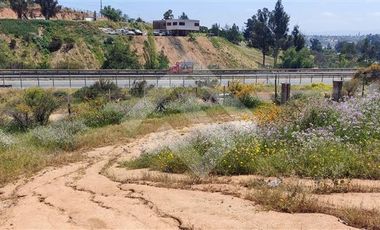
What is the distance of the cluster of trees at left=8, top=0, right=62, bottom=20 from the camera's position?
3615 inches

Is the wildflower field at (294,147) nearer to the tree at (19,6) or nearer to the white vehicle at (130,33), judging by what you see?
the white vehicle at (130,33)

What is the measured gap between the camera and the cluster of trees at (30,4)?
9181 cm

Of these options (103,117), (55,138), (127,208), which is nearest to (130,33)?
(103,117)

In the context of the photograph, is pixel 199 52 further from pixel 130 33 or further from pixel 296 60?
pixel 296 60

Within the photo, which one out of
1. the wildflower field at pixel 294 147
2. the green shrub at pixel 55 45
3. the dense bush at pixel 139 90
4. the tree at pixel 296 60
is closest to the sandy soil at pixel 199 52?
the tree at pixel 296 60

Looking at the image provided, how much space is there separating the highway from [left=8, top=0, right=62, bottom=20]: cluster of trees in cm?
5173

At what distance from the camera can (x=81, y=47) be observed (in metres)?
75.9

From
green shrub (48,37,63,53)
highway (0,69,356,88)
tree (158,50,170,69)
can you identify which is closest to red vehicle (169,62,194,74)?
highway (0,69,356,88)

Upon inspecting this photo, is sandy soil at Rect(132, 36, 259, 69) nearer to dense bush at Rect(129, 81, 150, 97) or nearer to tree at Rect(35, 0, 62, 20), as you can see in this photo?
tree at Rect(35, 0, 62, 20)

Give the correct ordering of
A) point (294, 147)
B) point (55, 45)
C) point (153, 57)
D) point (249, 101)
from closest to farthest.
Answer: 1. point (294, 147)
2. point (249, 101)
3. point (153, 57)
4. point (55, 45)

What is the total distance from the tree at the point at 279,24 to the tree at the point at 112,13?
3746 centimetres

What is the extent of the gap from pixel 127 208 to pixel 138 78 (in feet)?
110

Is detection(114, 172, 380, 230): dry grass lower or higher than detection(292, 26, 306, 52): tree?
lower

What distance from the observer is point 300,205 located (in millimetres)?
8094
